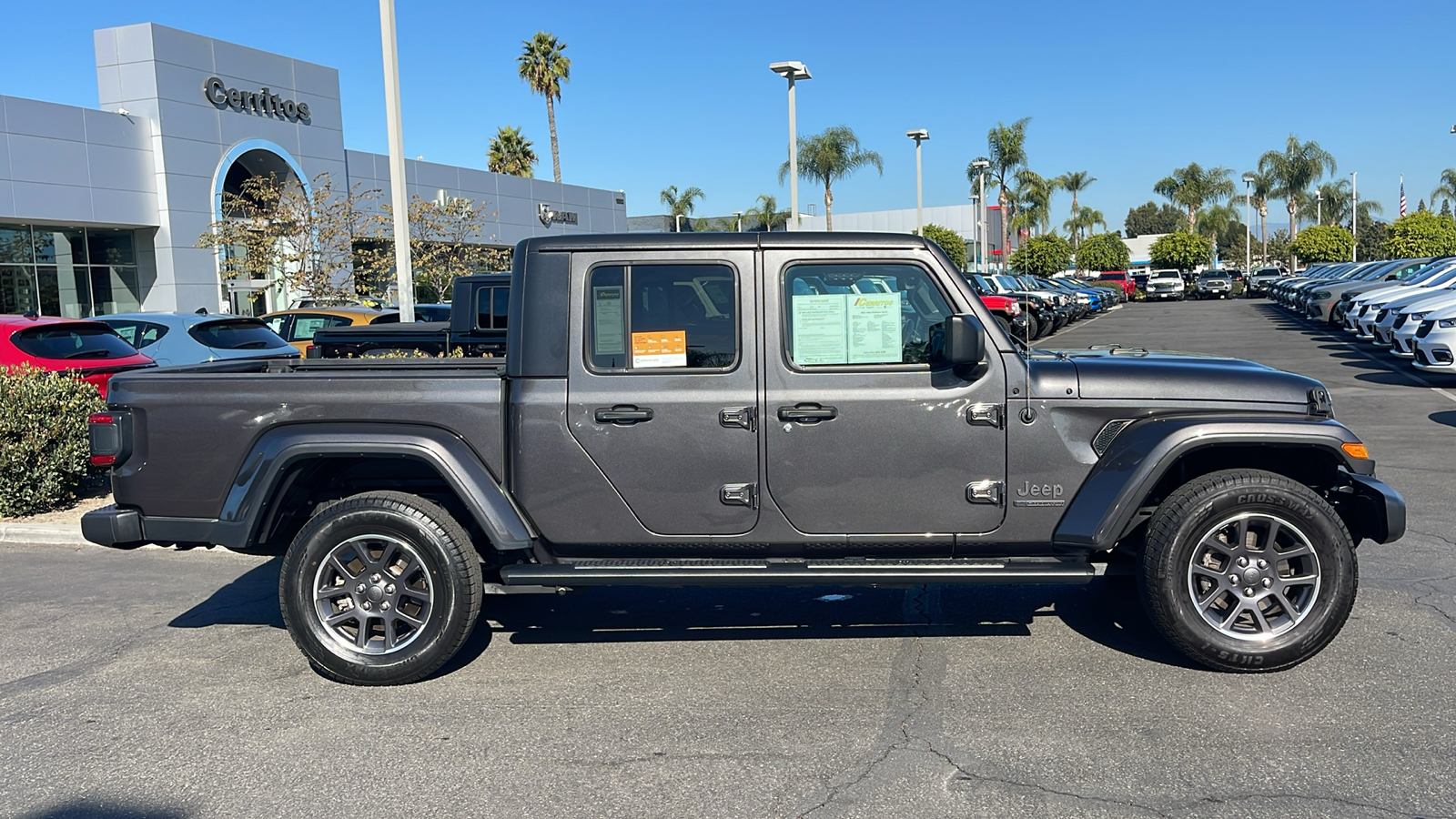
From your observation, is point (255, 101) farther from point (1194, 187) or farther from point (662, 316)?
point (1194, 187)

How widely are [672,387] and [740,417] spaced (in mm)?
330

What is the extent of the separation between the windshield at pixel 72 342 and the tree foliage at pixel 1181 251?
7150cm

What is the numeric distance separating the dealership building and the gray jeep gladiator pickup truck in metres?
25.8

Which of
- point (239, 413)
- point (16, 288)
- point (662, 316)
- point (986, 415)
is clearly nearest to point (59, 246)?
point (16, 288)

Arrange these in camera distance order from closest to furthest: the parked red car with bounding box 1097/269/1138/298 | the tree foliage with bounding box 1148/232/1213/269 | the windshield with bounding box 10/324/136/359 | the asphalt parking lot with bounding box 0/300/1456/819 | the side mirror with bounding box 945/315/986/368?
the asphalt parking lot with bounding box 0/300/1456/819 < the side mirror with bounding box 945/315/986/368 < the windshield with bounding box 10/324/136/359 < the parked red car with bounding box 1097/269/1138/298 < the tree foliage with bounding box 1148/232/1213/269

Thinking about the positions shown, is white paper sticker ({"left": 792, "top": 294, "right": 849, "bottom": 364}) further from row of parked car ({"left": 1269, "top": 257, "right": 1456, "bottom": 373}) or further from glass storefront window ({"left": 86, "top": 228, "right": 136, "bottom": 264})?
glass storefront window ({"left": 86, "top": 228, "right": 136, "bottom": 264})

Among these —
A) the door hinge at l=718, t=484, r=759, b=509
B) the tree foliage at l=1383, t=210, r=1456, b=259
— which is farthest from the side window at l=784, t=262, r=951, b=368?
the tree foliage at l=1383, t=210, r=1456, b=259

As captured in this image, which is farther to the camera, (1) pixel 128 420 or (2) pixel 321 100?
(2) pixel 321 100

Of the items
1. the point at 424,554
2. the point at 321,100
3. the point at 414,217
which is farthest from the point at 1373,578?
the point at 321,100

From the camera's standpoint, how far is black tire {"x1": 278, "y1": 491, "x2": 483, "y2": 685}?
495 centimetres

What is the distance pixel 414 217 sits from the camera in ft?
112

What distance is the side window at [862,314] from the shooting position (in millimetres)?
4941

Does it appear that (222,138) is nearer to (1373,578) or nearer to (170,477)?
(170,477)

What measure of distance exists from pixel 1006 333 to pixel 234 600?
15.1 ft
